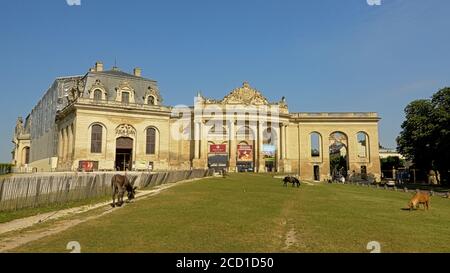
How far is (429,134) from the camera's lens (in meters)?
52.5

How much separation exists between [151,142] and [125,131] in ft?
18.5

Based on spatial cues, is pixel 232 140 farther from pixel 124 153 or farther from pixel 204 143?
pixel 124 153

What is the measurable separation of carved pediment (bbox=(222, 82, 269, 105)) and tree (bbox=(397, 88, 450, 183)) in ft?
89.0

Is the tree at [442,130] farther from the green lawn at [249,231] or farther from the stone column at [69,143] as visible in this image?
the stone column at [69,143]

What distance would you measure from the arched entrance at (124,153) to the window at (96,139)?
343 centimetres

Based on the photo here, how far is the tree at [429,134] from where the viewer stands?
4859 cm

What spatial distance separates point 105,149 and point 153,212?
169 ft

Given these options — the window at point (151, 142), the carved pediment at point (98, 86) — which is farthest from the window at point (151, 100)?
the carved pediment at point (98, 86)

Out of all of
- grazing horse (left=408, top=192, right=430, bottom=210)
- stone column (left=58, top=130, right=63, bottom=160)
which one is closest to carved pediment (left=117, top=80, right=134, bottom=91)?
stone column (left=58, top=130, right=63, bottom=160)

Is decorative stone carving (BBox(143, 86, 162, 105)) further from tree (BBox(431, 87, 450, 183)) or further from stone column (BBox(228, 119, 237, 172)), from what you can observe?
tree (BBox(431, 87, 450, 183))

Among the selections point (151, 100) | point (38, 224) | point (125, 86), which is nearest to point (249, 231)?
point (38, 224)

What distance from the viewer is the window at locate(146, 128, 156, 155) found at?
70.8m
